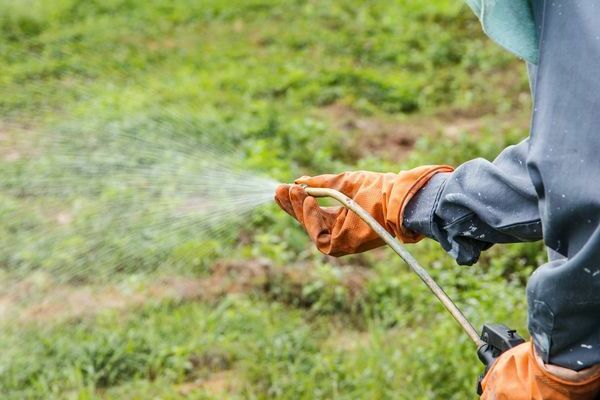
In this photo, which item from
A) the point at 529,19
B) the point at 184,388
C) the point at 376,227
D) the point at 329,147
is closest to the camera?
the point at 529,19

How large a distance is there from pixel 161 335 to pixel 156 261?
79 centimetres

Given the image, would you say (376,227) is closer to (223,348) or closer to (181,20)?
(223,348)

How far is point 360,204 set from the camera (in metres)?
2.49

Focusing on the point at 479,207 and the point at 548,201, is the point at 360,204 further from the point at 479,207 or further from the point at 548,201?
the point at 548,201

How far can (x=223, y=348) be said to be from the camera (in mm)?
4094

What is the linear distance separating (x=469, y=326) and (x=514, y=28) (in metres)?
0.74

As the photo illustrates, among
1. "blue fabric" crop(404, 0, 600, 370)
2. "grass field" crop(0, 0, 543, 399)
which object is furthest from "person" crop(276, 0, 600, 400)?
"grass field" crop(0, 0, 543, 399)

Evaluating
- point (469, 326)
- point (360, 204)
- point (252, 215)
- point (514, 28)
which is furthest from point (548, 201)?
point (252, 215)

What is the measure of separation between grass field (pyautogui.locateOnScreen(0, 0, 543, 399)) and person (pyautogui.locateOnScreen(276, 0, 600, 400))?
1.60 meters

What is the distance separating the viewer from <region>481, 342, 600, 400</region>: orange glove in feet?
6.17

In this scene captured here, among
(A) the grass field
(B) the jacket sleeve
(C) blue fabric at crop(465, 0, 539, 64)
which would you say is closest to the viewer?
(C) blue fabric at crop(465, 0, 539, 64)

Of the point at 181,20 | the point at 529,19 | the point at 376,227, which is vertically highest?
the point at 529,19

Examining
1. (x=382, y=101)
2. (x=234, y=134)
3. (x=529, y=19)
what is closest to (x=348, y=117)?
(x=382, y=101)

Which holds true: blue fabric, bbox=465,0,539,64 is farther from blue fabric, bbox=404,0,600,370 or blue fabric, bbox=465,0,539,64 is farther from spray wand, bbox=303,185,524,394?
spray wand, bbox=303,185,524,394
